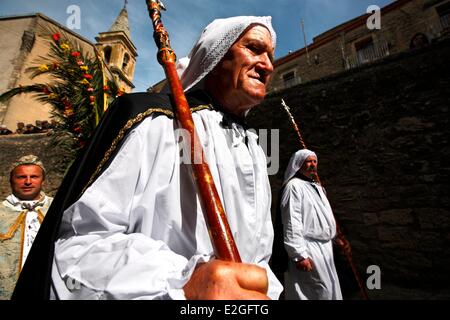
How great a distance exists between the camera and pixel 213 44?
1.44m

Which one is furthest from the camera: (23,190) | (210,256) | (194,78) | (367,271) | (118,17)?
(118,17)

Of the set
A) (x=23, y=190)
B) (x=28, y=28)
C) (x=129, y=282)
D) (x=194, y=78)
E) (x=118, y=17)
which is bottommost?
(x=129, y=282)

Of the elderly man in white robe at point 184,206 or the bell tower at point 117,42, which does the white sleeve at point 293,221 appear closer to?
the elderly man in white robe at point 184,206

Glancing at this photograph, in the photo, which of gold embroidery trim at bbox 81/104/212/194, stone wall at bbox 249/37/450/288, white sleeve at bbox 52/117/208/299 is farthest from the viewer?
stone wall at bbox 249/37/450/288

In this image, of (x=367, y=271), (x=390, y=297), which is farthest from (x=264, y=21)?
(x=367, y=271)

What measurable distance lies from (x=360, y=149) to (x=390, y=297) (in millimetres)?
3070

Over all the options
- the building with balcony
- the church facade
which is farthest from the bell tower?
the building with balcony

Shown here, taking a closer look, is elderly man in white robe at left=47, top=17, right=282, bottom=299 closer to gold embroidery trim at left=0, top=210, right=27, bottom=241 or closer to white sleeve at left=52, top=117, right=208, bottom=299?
white sleeve at left=52, top=117, right=208, bottom=299

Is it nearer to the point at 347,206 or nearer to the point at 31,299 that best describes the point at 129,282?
the point at 31,299

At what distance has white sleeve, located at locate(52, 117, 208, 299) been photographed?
0.65 m

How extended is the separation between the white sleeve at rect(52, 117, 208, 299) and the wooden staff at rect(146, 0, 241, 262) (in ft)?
0.30

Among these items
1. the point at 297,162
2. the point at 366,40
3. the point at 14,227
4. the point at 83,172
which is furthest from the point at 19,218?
the point at 366,40
